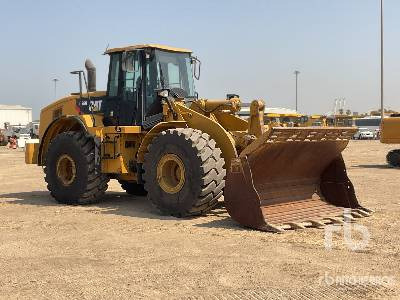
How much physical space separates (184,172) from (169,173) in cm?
59

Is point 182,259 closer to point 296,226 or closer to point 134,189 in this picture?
point 296,226

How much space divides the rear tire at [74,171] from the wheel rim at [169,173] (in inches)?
72.5

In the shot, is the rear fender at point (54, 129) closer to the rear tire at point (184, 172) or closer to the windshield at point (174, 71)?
the windshield at point (174, 71)

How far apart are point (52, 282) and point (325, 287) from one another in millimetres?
2522

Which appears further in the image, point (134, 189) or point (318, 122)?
point (318, 122)

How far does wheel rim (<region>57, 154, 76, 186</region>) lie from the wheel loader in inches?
0.8

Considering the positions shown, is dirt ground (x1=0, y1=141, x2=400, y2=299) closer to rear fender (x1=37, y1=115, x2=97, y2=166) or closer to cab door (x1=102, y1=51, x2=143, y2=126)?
cab door (x1=102, y1=51, x2=143, y2=126)

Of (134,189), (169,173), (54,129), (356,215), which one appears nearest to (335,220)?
(356,215)

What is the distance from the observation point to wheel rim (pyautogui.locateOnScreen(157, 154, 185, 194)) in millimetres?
8797

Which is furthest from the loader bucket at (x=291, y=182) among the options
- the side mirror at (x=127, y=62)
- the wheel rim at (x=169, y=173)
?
the side mirror at (x=127, y=62)

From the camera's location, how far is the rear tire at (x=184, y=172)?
8336mm

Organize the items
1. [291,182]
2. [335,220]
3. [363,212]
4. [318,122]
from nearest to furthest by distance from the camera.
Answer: [335,220]
[363,212]
[291,182]
[318,122]

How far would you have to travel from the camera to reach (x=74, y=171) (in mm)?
10508

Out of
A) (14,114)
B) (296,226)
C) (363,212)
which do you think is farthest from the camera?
(14,114)
